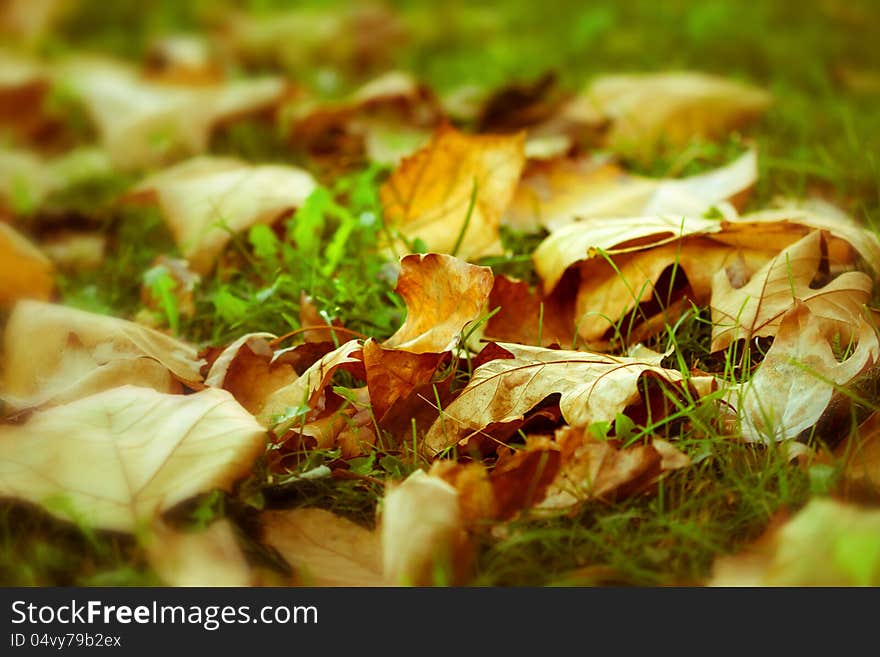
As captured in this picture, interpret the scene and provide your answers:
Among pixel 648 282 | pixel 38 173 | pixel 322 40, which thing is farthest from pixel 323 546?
pixel 322 40

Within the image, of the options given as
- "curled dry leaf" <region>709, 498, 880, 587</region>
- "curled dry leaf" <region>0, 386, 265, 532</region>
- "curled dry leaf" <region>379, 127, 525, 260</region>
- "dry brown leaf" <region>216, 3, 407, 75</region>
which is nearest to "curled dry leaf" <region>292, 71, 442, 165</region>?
"curled dry leaf" <region>379, 127, 525, 260</region>

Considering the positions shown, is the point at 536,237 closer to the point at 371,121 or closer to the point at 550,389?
the point at 550,389

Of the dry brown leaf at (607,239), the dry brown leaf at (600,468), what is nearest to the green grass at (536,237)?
the dry brown leaf at (600,468)

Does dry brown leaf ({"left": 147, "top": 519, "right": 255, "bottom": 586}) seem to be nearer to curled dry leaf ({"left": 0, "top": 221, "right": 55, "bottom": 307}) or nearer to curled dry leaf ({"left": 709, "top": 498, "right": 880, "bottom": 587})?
curled dry leaf ({"left": 709, "top": 498, "right": 880, "bottom": 587})

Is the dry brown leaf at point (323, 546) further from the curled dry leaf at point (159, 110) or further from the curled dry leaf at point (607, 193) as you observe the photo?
the curled dry leaf at point (159, 110)

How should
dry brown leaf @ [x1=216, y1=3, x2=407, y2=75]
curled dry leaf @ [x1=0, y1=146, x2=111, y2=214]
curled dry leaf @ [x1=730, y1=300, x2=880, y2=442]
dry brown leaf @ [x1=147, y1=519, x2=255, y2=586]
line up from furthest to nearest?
Result: dry brown leaf @ [x1=216, y1=3, x2=407, y2=75] → curled dry leaf @ [x1=0, y1=146, x2=111, y2=214] → curled dry leaf @ [x1=730, y1=300, x2=880, y2=442] → dry brown leaf @ [x1=147, y1=519, x2=255, y2=586]

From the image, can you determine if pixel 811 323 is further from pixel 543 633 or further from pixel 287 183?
pixel 287 183
